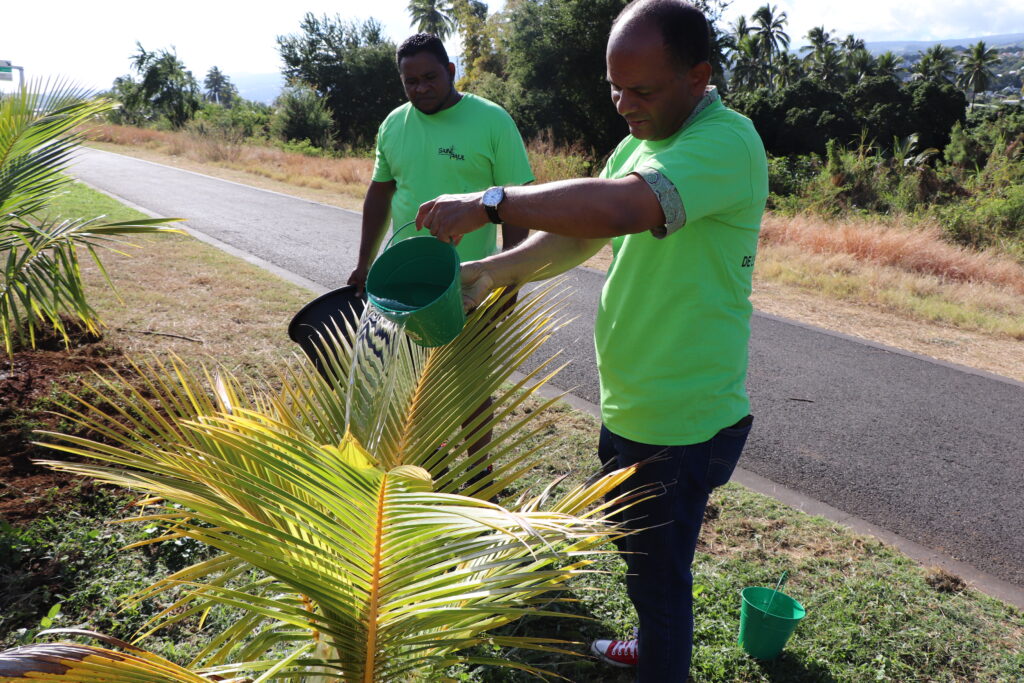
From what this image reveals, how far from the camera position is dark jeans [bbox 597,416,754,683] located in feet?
6.13

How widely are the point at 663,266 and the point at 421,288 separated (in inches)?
24.7

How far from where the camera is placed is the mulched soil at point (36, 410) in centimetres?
317

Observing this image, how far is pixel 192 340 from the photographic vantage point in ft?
17.9

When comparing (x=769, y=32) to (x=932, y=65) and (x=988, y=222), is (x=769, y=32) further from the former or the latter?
(x=988, y=222)

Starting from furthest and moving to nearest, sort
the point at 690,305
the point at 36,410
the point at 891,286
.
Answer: the point at 891,286 < the point at 36,410 < the point at 690,305

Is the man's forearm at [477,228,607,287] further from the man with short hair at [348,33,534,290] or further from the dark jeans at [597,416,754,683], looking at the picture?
the man with short hair at [348,33,534,290]

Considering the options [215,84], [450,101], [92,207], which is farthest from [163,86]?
[215,84]

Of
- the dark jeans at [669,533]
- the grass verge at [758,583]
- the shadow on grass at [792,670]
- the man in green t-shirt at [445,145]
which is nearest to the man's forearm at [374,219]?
the man in green t-shirt at [445,145]

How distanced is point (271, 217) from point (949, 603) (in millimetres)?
11624

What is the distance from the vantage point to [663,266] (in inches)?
69.9

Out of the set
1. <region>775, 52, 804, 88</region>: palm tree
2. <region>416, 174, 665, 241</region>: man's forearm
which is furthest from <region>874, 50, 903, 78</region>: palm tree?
<region>416, 174, 665, 241</region>: man's forearm

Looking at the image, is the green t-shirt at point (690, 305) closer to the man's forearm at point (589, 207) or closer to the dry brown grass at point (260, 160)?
the man's forearm at point (589, 207)

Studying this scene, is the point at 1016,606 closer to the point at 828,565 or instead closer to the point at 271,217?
the point at 828,565

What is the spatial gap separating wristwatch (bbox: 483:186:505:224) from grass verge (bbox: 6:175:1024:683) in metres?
0.73
